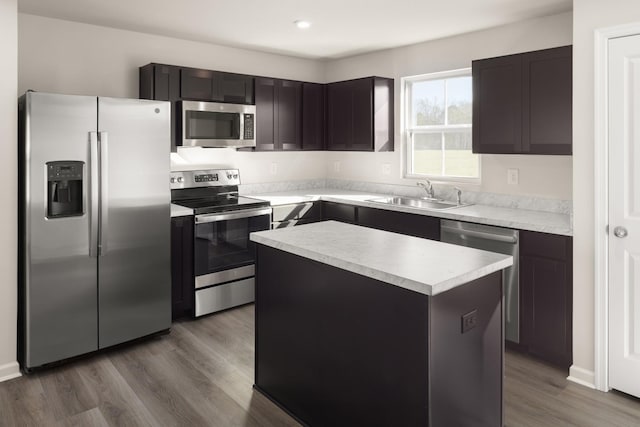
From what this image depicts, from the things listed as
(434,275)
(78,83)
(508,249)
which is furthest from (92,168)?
(508,249)

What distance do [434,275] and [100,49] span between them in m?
3.40

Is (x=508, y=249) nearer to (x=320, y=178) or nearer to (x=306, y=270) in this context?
(x=306, y=270)

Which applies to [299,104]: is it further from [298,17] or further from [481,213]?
[481,213]

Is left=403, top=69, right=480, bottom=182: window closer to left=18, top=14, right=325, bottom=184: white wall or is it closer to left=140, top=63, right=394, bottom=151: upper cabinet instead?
left=140, top=63, right=394, bottom=151: upper cabinet

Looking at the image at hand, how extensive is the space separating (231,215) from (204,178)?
1.98 ft

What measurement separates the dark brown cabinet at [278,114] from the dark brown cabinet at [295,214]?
25.3 inches

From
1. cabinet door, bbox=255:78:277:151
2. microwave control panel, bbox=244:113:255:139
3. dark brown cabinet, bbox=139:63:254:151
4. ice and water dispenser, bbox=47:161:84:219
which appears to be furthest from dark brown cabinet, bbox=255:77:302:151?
ice and water dispenser, bbox=47:161:84:219

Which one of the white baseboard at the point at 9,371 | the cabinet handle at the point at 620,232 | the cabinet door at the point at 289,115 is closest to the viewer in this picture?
the cabinet handle at the point at 620,232

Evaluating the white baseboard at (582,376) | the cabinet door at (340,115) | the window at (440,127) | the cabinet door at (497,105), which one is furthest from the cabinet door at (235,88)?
the white baseboard at (582,376)

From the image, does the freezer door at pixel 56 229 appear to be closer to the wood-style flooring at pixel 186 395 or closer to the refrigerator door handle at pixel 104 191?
the refrigerator door handle at pixel 104 191

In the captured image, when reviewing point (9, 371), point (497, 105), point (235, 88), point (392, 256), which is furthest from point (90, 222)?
point (497, 105)

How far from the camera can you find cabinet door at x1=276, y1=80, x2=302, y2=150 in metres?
4.73

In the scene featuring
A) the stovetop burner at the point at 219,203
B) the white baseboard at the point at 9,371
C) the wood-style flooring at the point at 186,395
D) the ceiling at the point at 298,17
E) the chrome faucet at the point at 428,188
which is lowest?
the wood-style flooring at the point at 186,395

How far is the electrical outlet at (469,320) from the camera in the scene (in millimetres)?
1953
